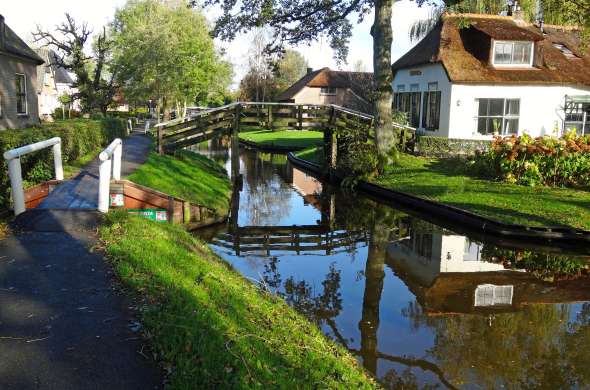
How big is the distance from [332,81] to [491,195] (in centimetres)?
4617

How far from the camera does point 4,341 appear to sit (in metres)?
4.77

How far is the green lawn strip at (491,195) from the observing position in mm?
13375

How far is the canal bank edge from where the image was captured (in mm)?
12461

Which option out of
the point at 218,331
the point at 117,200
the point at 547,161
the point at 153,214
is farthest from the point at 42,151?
the point at 547,161

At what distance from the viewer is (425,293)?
9.83 meters

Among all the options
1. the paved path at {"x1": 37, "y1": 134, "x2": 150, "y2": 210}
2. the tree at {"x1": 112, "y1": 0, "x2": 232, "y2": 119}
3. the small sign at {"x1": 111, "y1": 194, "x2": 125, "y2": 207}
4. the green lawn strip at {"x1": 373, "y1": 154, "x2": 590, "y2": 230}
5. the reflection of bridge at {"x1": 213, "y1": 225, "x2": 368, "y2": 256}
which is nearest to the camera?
the paved path at {"x1": 37, "y1": 134, "x2": 150, "y2": 210}

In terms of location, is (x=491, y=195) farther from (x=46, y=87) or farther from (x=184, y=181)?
(x=46, y=87)

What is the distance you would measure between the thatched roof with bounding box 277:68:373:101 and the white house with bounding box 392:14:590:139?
3020 cm

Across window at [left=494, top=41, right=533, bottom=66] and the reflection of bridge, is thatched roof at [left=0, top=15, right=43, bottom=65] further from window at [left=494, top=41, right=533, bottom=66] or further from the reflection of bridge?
window at [left=494, top=41, right=533, bottom=66]

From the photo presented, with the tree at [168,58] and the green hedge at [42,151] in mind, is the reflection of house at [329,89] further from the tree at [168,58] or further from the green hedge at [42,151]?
the green hedge at [42,151]

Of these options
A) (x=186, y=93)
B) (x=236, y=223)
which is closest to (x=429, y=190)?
(x=236, y=223)

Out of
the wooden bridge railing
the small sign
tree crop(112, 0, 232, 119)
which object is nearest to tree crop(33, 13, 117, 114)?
tree crop(112, 0, 232, 119)

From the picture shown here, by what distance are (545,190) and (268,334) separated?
536 inches

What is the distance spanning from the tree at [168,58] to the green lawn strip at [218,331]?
1150 inches
